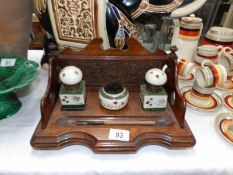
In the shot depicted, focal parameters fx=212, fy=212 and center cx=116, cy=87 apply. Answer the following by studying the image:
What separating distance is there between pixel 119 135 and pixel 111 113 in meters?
0.08

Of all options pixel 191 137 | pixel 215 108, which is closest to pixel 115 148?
pixel 191 137

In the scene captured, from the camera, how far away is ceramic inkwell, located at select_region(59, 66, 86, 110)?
0.52 metres

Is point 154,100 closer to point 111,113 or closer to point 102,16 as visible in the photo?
point 111,113

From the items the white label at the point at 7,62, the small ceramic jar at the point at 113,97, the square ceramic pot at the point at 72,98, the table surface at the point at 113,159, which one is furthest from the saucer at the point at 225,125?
the white label at the point at 7,62

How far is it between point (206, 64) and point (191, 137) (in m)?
0.24

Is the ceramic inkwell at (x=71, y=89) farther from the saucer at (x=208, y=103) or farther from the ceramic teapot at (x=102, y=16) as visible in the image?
the saucer at (x=208, y=103)

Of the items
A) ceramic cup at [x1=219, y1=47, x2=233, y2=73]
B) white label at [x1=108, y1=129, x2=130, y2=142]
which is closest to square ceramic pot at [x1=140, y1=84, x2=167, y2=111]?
white label at [x1=108, y1=129, x2=130, y2=142]

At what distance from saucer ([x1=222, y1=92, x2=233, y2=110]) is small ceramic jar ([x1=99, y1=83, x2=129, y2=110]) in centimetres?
33

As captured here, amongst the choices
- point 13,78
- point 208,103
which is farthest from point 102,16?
point 208,103

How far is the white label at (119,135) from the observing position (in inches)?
19.2

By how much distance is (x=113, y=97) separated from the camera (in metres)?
0.53

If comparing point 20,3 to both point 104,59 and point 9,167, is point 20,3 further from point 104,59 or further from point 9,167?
point 9,167

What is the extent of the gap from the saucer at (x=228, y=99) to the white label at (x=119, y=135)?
0.34 m

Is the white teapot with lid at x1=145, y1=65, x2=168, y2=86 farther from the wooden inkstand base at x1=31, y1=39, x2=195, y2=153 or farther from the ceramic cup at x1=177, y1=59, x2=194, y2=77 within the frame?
the ceramic cup at x1=177, y1=59, x2=194, y2=77
